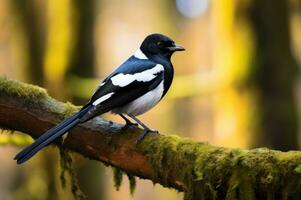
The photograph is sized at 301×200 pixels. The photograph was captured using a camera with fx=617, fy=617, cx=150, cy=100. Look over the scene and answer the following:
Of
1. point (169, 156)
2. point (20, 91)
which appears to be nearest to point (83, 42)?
point (20, 91)

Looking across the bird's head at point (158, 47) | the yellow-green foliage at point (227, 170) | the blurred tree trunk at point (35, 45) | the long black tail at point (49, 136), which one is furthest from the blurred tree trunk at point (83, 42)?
the yellow-green foliage at point (227, 170)

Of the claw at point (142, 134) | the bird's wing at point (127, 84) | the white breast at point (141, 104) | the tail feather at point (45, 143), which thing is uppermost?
the bird's wing at point (127, 84)

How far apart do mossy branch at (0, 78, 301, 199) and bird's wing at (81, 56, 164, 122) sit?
6.3 inches

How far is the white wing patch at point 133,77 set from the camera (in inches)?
170

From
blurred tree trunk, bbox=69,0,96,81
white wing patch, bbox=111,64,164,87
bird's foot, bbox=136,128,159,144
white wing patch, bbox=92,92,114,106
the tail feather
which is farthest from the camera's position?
blurred tree trunk, bbox=69,0,96,81

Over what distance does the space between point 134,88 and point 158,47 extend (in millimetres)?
718

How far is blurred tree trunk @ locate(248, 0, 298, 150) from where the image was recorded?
231 inches

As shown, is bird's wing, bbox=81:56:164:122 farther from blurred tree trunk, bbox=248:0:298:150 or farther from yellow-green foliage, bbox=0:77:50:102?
blurred tree trunk, bbox=248:0:298:150

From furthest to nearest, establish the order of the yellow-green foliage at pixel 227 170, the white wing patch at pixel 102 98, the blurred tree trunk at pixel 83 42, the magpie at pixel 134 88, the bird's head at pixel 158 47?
the blurred tree trunk at pixel 83 42, the bird's head at pixel 158 47, the white wing patch at pixel 102 98, the magpie at pixel 134 88, the yellow-green foliage at pixel 227 170

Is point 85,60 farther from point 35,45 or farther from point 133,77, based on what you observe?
point 133,77

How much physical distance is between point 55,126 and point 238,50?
111 inches

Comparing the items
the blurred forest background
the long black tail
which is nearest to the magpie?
the long black tail

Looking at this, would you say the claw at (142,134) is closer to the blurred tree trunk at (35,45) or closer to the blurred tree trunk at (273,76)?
the blurred tree trunk at (273,76)

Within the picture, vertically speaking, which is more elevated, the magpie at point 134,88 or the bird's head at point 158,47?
the bird's head at point 158,47
